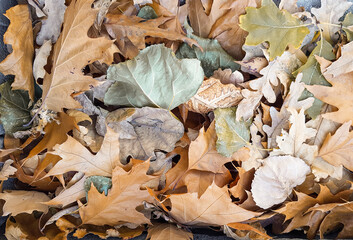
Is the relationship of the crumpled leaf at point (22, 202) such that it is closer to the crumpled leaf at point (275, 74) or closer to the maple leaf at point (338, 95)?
the crumpled leaf at point (275, 74)

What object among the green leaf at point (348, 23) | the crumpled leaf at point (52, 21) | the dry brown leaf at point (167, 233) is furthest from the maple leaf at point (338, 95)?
the crumpled leaf at point (52, 21)

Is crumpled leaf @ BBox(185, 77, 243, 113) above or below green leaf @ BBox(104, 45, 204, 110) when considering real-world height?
below

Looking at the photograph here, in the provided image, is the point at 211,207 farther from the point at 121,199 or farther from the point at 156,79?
the point at 156,79

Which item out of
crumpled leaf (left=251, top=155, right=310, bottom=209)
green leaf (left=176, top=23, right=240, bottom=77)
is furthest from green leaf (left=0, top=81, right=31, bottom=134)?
crumpled leaf (left=251, top=155, right=310, bottom=209)

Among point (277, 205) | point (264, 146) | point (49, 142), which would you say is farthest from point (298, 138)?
point (49, 142)

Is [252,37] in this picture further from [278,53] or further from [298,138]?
[298,138]

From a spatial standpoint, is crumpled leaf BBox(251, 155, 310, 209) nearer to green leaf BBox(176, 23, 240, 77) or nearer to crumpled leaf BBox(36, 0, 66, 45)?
green leaf BBox(176, 23, 240, 77)
